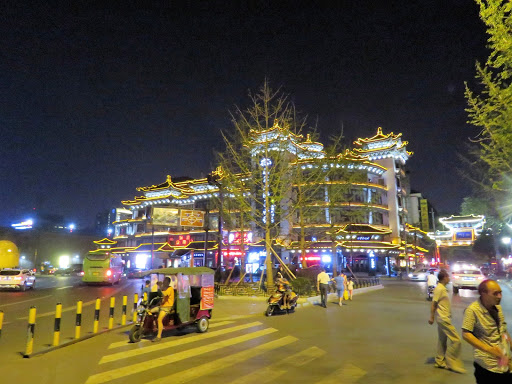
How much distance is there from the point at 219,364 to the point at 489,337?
188 inches

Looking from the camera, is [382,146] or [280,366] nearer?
[280,366]

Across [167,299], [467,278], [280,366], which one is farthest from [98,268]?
[467,278]

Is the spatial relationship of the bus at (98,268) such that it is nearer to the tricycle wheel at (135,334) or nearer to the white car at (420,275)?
the tricycle wheel at (135,334)

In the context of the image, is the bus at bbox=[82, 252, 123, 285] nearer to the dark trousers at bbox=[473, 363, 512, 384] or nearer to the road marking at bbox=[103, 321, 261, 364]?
the road marking at bbox=[103, 321, 261, 364]

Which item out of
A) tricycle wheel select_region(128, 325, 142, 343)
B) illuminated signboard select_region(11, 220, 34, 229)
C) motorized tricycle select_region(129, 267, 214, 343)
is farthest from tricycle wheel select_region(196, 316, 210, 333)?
illuminated signboard select_region(11, 220, 34, 229)

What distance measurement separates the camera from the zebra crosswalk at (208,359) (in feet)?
20.4

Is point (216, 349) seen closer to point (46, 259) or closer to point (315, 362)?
point (315, 362)

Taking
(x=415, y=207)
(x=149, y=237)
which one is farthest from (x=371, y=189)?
(x=149, y=237)

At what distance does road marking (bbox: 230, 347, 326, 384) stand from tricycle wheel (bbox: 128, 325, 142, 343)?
150 inches

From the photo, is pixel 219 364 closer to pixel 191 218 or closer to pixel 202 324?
pixel 202 324

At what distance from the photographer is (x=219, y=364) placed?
695 cm

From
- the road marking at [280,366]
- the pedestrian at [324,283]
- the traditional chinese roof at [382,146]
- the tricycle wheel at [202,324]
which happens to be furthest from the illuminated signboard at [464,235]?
the road marking at [280,366]

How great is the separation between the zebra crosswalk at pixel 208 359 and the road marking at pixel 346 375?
0.51 m

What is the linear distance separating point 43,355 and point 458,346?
27.3 feet
